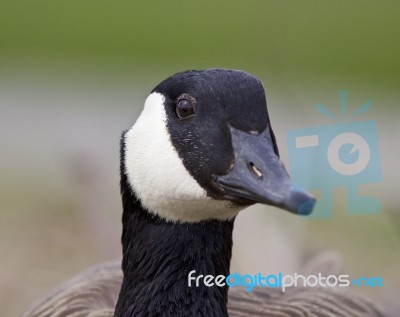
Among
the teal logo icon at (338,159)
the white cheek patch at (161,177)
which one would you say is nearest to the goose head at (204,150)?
the white cheek patch at (161,177)

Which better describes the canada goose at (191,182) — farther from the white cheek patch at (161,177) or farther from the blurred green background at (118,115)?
the blurred green background at (118,115)

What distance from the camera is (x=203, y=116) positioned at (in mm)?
1167

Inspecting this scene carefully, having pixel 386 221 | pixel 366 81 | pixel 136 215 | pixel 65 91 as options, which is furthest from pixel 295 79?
pixel 136 215

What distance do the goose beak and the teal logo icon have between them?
1078 millimetres

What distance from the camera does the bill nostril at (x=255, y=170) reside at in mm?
1037

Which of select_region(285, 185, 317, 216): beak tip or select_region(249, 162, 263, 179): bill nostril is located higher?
select_region(249, 162, 263, 179): bill nostril

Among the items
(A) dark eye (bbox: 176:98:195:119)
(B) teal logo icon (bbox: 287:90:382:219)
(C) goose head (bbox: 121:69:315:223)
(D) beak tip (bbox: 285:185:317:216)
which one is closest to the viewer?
(D) beak tip (bbox: 285:185:317:216)

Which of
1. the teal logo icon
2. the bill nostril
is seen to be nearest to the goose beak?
the bill nostril

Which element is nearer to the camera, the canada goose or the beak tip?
the beak tip

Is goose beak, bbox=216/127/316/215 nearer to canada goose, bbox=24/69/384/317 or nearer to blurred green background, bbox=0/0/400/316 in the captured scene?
canada goose, bbox=24/69/384/317

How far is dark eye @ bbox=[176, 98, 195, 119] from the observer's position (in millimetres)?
1189

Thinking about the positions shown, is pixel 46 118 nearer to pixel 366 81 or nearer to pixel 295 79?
pixel 295 79

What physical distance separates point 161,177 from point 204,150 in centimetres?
10

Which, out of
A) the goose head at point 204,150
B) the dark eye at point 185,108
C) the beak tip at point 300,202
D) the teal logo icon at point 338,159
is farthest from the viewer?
the teal logo icon at point 338,159
